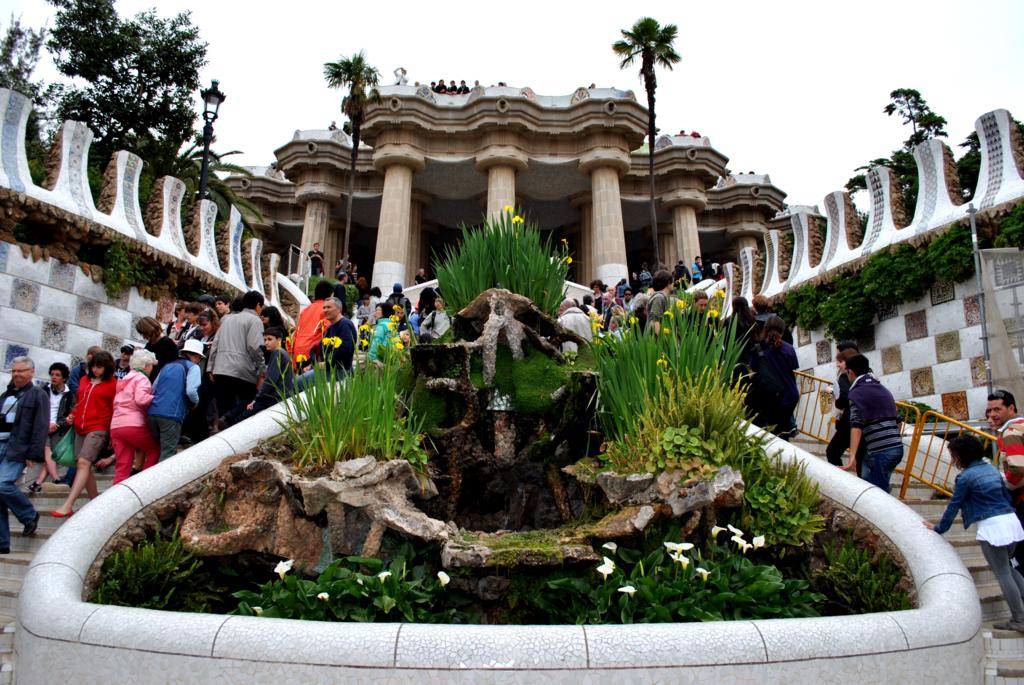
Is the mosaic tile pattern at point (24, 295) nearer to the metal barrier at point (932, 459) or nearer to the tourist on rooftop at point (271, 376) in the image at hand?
the tourist on rooftop at point (271, 376)

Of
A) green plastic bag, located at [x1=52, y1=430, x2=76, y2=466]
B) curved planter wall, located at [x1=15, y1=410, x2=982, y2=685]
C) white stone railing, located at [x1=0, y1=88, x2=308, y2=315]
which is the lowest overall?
curved planter wall, located at [x1=15, y1=410, x2=982, y2=685]

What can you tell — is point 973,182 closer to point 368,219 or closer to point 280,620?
point 368,219

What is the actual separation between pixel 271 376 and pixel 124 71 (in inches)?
943

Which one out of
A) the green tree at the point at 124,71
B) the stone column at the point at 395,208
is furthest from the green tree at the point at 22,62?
the stone column at the point at 395,208

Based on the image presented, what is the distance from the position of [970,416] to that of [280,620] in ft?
31.0

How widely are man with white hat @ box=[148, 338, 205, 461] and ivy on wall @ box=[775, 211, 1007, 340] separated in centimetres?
957

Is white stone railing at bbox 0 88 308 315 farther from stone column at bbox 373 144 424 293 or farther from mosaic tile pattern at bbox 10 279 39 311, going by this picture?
stone column at bbox 373 144 424 293

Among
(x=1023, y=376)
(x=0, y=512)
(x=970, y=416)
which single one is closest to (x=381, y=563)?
(x=0, y=512)

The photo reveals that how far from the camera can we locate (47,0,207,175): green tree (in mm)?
25250

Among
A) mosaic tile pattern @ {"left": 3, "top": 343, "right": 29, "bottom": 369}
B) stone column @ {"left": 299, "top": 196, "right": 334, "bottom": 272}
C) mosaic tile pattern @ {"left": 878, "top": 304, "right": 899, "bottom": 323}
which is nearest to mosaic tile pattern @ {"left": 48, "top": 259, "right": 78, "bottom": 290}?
mosaic tile pattern @ {"left": 3, "top": 343, "right": 29, "bottom": 369}

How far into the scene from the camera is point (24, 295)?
10156mm

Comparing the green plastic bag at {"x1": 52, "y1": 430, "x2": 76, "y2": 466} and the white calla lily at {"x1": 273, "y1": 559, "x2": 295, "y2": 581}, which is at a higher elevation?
the green plastic bag at {"x1": 52, "y1": 430, "x2": 76, "y2": 466}

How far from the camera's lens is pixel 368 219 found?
121 feet

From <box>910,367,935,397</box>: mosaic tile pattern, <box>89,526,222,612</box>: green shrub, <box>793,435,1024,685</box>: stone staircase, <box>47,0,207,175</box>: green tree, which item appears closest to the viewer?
<box>793,435,1024,685</box>: stone staircase
